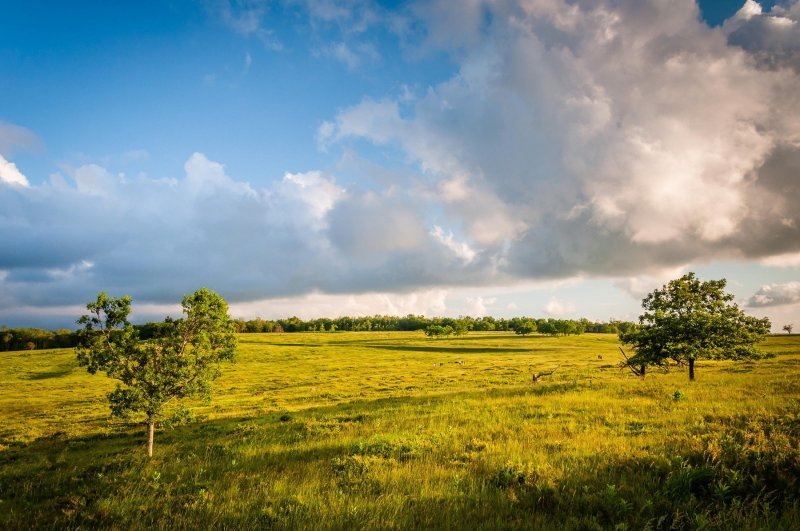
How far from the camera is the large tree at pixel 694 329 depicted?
76.4 ft

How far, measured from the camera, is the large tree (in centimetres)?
2328

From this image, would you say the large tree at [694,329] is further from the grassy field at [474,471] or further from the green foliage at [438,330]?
the green foliage at [438,330]

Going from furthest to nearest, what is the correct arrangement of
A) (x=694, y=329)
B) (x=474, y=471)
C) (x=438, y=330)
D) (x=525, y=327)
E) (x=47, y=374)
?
(x=525, y=327), (x=438, y=330), (x=47, y=374), (x=694, y=329), (x=474, y=471)

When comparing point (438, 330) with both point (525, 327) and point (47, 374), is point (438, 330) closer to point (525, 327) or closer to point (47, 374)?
point (525, 327)

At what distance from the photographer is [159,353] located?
615 inches

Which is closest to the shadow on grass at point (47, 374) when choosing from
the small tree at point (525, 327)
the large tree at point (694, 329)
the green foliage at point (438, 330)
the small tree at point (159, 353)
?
the small tree at point (159, 353)

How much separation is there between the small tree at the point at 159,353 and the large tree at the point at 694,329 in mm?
A: 26337

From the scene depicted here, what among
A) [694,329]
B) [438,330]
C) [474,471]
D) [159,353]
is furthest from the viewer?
[438,330]

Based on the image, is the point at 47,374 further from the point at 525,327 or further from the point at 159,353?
the point at 525,327

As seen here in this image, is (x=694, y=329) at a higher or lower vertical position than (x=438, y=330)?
higher

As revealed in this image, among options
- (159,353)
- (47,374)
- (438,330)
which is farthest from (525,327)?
(159,353)

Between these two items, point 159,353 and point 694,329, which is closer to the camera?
→ point 159,353

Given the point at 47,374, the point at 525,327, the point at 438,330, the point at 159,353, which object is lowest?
the point at 525,327

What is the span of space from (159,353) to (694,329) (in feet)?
100
